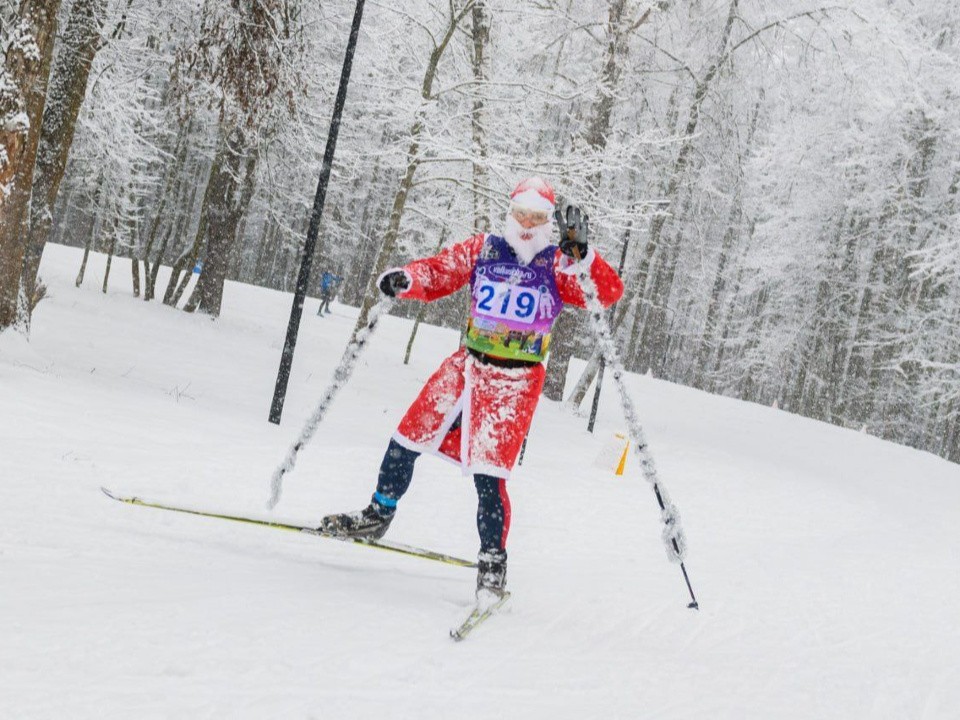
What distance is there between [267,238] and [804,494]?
32706mm

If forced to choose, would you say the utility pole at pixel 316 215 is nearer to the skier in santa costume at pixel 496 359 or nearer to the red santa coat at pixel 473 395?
the red santa coat at pixel 473 395

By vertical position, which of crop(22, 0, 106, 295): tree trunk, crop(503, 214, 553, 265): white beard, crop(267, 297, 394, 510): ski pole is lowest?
crop(267, 297, 394, 510): ski pole

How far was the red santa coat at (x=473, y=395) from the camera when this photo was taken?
3.36 metres

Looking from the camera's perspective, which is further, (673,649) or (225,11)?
(225,11)

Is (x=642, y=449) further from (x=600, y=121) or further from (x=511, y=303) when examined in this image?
(x=600, y=121)

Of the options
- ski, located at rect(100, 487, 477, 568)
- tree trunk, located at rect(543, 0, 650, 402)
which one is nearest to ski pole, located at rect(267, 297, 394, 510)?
ski, located at rect(100, 487, 477, 568)

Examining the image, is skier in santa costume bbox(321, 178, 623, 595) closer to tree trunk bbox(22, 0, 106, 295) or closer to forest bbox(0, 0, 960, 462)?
forest bbox(0, 0, 960, 462)

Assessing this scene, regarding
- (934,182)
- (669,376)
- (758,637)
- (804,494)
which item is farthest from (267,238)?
(758,637)

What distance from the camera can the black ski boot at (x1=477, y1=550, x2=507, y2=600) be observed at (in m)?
3.32

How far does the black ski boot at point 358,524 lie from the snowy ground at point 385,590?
0.62 feet

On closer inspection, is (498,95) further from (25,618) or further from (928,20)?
(928,20)

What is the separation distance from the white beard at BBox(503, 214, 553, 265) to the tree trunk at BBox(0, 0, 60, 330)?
445 cm

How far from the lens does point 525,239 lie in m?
3.47

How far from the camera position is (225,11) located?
667cm
